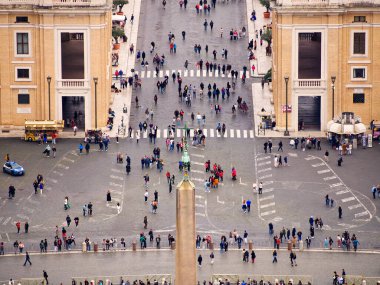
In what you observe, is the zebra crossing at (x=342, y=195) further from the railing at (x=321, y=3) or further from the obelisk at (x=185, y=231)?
the obelisk at (x=185, y=231)

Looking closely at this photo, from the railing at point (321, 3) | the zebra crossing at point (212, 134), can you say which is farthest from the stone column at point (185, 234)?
the railing at point (321, 3)

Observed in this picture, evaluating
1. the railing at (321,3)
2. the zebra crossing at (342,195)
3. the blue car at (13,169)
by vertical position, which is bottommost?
→ the zebra crossing at (342,195)

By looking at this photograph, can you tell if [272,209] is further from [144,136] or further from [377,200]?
[144,136]

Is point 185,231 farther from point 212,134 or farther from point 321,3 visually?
point 321,3

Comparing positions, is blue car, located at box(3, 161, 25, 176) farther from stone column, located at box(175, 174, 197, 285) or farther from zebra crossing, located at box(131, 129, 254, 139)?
stone column, located at box(175, 174, 197, 285)

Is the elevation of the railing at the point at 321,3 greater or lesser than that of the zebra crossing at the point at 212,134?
greater

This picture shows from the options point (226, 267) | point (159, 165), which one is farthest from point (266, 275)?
point (159, 165)

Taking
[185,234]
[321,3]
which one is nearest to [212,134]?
[321,3]
